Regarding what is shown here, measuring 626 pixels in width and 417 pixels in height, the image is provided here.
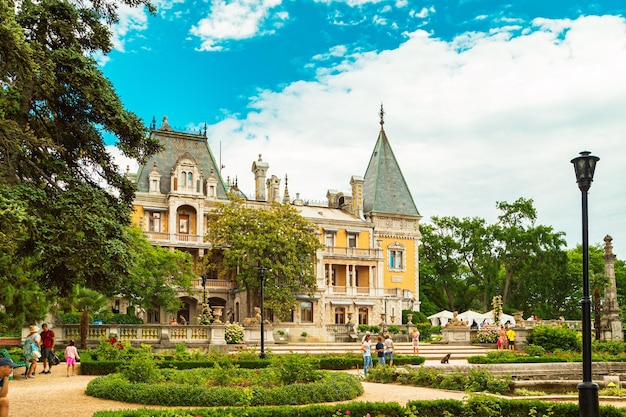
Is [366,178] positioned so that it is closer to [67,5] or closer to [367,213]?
[367,213]

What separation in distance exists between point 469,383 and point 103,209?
390 inches

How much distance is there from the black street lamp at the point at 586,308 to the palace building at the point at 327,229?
33.2 m

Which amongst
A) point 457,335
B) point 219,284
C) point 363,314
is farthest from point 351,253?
point 457,335

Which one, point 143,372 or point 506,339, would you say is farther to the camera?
point 506,339

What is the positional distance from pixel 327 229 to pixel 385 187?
847 centimetres

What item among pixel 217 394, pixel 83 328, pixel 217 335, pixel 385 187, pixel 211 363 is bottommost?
pixel 211 363

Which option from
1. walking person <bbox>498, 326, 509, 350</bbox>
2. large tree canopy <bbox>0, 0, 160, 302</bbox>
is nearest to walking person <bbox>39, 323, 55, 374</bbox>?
large tree canopy <bbox>0, 0, 160, 302</bbox>

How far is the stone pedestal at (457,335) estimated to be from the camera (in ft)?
127

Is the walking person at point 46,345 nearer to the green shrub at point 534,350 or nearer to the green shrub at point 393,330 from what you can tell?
the green shrub at point 534,350

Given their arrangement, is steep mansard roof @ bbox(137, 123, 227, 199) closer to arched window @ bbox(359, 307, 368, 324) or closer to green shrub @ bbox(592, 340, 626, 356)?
arched window @ bbox(359, 307, 368, 324)

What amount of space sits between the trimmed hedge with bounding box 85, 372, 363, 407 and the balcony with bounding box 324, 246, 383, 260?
4469 centimetres

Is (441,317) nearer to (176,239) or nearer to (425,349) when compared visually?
(176,239)

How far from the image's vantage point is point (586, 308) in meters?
11.4

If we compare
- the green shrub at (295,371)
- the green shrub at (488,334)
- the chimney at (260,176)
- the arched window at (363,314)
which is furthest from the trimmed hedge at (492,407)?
the chimney at (260,176)
